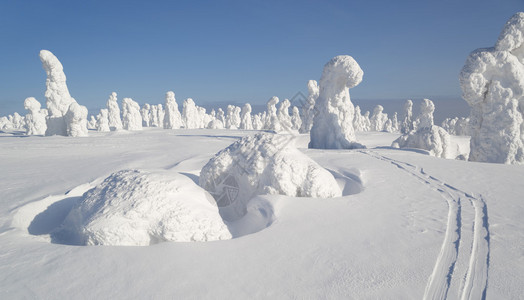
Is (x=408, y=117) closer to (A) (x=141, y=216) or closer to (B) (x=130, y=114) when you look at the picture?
(A) (x=141, y=216)

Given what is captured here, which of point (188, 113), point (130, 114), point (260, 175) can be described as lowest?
point (260, 175)

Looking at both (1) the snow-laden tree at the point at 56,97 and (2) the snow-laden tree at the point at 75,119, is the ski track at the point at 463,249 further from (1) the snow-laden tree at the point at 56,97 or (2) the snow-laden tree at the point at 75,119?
(1) the snow-laden tree at the point at 56,97

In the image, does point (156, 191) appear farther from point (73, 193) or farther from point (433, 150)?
point (433, 150)

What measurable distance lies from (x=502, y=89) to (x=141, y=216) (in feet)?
36.9

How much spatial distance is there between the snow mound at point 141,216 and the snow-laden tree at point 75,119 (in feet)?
48.9

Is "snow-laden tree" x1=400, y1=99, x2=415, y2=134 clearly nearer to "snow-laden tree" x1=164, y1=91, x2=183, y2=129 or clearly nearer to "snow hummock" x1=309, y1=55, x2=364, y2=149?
"snow hummock" x1=309, y1=55, x2=364, y2=149

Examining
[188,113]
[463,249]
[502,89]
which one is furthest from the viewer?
[188,113]

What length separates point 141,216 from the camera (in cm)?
271

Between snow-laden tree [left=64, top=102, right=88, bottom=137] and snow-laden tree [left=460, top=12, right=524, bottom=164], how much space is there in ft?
61.8

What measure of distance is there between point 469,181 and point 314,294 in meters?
4.87

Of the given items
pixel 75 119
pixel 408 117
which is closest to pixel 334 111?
pixel 75 119

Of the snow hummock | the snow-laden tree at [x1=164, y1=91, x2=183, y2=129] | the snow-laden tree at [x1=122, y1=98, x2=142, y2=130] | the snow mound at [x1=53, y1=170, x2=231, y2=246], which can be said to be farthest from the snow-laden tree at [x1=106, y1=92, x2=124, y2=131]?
the snow mound at [x1=53, y1=170, x2=231, y2=246]

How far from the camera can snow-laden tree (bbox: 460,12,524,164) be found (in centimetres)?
834

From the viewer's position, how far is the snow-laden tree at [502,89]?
328 inches
